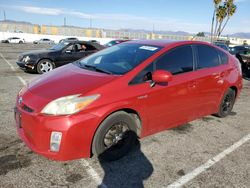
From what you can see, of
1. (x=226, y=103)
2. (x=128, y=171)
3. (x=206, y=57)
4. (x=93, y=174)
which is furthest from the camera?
(x=226, y=103)

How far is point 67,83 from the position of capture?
10.8ft

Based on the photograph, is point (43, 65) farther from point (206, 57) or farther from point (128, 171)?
point (128, 171)

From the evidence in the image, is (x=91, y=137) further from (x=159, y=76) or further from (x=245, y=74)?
(x=245, y=74)

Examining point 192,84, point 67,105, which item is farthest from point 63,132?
point 192,84

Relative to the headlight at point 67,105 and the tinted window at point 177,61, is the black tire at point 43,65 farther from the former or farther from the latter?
the headlight at point 67,105

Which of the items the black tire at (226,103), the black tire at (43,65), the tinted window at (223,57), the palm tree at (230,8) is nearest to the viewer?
the tinted window at (223,57)

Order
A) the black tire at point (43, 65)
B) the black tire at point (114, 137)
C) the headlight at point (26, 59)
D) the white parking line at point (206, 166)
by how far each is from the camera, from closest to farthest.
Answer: the white parking line at point (206, 166), the black tire at point (114, 137), the headlight at point (26, 59), the black tire at point (43, 65)

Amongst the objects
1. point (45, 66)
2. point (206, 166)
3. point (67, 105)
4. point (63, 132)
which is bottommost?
point (206, 166)

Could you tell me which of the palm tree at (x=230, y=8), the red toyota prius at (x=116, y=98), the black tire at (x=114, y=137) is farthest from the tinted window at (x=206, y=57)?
the palm tree at (x=230, y=8)

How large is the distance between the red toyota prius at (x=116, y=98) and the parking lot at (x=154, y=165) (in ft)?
0.79

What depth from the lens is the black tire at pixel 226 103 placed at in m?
5.10

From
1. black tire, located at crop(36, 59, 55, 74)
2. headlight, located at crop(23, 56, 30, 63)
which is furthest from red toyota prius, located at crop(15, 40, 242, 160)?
headlight, located at crop(23, 56, 30, 63)

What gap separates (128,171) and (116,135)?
49cm

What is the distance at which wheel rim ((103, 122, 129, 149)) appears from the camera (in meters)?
3.23
